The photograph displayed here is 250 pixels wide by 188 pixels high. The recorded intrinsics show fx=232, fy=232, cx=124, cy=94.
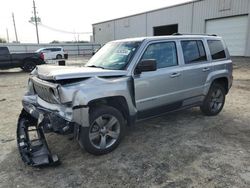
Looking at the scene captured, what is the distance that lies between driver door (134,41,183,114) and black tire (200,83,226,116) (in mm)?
1027

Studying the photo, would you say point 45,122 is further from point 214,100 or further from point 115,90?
point 214,100

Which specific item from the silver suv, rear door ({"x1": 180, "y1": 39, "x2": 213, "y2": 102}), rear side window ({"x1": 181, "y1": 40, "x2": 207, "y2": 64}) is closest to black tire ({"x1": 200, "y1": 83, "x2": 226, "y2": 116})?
the silver suv

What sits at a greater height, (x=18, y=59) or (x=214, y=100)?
(x=18, y=59)

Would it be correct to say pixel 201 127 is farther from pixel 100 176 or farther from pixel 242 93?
pixel 242 93

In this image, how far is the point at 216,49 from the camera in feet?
17.9

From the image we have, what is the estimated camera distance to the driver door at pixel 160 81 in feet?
13.3

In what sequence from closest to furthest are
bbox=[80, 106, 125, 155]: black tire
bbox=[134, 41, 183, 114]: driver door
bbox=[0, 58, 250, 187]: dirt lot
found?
1. bbox=[0, 58, 250, 187]: dirt lot
2. bbox=[80, 106, 125, 155]: black tire
3. bbox=[134, 41, 183, 114]: driver door

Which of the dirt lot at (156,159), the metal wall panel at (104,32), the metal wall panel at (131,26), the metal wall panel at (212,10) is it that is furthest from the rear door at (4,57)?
the metal wall panel at (104,32)

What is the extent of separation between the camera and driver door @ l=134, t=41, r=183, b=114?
4.04 meters

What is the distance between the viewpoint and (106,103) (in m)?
3.83

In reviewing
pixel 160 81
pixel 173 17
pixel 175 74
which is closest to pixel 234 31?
pixel 173 17

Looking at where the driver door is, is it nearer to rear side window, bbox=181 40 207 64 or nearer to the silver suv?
the silver suv

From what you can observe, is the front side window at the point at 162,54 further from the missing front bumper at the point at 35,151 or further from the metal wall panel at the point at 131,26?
the metal wall panel at the point at 131,26

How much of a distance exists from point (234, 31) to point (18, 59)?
18.1 m
